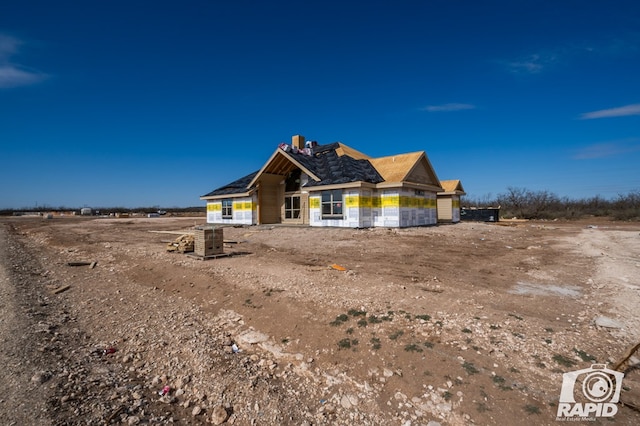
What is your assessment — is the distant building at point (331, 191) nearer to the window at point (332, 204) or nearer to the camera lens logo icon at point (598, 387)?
the window at point (332, 204)

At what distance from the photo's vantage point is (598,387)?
3.21 meters

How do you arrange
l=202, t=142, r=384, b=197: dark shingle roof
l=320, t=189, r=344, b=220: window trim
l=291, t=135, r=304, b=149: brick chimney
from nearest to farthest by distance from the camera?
l=320, t=189, r=344, b=220: window trim < l=202, t=142, r=384, b=197: dark shingle roof < l=291, t=135, r=304, b=149: brick chimney

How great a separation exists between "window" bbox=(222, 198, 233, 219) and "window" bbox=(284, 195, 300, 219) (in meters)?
5.03

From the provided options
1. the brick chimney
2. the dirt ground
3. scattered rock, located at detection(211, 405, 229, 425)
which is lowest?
scattered rock, located at detection(211, 405, 229, 425)

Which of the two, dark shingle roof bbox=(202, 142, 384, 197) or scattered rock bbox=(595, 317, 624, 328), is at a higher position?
dark shingle roof bbox=(202, 142, 384, 197)

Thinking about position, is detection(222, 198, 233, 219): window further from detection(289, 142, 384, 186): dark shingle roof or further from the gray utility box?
the gray utility box

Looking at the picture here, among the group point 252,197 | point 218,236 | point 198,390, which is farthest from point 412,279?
point 252,197

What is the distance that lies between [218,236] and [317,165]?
1380 cm

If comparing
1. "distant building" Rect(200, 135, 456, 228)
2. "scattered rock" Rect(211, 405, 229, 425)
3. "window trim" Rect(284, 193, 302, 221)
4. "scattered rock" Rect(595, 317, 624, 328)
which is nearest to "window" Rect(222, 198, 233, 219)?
"distant building" Rect(200, 135, 456, 228)

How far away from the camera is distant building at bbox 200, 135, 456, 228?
63.7 ft

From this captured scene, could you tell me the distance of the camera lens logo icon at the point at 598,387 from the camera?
10.2 feet

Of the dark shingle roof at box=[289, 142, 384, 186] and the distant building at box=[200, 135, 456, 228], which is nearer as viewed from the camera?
the distant building at box=[200, 135, 456, 228]

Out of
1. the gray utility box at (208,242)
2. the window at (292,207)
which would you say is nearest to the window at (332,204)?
the window at (292,207)

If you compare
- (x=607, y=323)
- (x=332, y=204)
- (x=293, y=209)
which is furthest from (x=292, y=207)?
(x=607, y=323)
